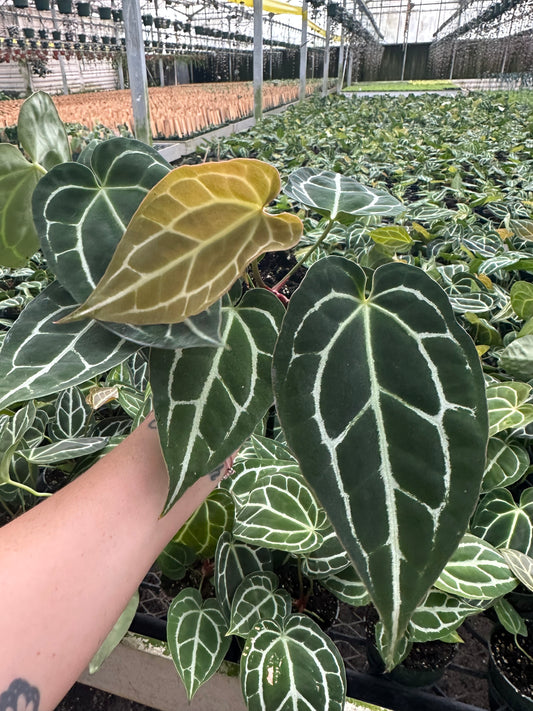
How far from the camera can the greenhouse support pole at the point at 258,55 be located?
6055 millimetres

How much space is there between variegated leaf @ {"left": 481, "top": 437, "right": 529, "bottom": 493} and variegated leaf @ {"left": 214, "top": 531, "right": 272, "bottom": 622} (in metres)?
0.34

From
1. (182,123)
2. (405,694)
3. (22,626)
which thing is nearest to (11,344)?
(22,626)

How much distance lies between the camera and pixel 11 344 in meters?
0.38

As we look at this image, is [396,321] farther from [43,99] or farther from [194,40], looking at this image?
[194,40]

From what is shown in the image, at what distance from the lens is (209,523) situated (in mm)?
742

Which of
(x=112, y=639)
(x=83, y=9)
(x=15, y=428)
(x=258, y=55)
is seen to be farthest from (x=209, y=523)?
(x=83, y=9)

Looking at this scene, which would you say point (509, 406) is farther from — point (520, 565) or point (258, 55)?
point (258, 55)

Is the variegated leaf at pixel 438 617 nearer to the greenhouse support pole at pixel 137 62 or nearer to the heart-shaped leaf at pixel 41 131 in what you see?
the heart-shaped leaf at pixel 41 131

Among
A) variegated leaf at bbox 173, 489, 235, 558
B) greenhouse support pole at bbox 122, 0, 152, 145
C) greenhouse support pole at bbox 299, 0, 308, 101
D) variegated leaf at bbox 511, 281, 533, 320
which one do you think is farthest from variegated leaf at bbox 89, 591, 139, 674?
greenhouse support pole at bbox 299, 0, 308, 101

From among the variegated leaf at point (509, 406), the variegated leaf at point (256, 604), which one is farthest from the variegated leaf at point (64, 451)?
the variegated leaf at point (509, 406)

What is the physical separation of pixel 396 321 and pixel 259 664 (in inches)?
20.1

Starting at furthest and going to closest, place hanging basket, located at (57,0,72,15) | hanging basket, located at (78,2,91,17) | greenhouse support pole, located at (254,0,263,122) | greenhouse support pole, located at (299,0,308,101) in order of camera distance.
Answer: greenhouse support pole, located at (299,0,308,101), hanging basket, located at (78,2,91,17), hanging basket, located at (57,0,72,15), greenhouse support pole, located at (254,0,263,122)

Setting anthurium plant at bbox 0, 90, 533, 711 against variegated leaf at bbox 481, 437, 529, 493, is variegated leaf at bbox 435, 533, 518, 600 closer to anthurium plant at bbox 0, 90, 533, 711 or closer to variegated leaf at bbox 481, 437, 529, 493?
variegated leaf at bbox 481, 437, 529, 493

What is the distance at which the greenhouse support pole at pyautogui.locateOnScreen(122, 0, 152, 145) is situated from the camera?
3078 mm
